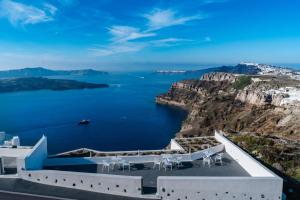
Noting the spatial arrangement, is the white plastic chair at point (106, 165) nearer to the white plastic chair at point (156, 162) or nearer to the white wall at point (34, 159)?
the white plastic chair at point (156, 162)

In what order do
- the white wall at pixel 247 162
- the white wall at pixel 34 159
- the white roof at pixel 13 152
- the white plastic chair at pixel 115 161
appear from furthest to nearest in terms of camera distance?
the white plastic chair at pixel 115 161 → the white roof at pixel 13 152 → the white wall at pixel 34 159 → the white wall at pixel 247 162

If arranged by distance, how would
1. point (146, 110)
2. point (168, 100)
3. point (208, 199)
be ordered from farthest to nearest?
point (168, 100) → point (146, 110) → point (208, 199)

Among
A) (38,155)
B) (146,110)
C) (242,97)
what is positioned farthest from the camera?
(146,110)

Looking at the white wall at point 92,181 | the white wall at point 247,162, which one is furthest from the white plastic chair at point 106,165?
the white wall at point 247,162

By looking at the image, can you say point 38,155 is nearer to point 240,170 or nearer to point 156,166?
point 156,166

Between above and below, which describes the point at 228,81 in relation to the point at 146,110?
above

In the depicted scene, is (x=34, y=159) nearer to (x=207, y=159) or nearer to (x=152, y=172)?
(x=152, y=172)

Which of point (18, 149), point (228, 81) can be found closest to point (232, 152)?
point (18, 149)

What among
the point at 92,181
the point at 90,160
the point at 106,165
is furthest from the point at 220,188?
the point at 90,160
